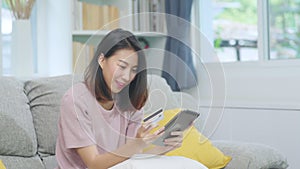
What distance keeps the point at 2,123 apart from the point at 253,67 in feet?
5.81

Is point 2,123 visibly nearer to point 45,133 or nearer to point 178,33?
point 45,133

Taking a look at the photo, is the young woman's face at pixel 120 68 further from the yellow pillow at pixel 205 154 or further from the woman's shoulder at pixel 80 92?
the yellow pillow at pixel 205 154

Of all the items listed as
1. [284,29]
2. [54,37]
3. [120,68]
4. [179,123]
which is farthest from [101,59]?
[284,29]

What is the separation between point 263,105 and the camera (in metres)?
2.98

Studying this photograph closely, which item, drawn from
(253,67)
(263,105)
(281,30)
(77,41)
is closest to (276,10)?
Answer: (281,30)

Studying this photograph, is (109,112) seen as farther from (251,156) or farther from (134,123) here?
(251,156)

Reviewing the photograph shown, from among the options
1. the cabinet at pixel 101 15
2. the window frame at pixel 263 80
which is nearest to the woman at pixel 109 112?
the cabinet at pixel 101 15

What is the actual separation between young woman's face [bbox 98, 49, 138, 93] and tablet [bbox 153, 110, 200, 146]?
0.18 m

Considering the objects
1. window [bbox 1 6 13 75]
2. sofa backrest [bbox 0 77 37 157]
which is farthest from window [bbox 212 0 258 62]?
sofa backrest [bbox 0 77 37 157]

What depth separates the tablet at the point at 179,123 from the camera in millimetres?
1422

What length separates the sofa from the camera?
192 cm

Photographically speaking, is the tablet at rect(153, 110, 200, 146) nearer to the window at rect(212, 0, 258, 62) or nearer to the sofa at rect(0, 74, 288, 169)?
the sofa at rect(0, 74, 288, 169)

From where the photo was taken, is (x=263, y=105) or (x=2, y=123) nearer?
(x=2, y=123)

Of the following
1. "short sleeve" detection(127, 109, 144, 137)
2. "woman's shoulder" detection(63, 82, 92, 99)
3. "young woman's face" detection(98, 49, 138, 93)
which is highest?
"young woman's face" detection(98, 49, 138, 93)
